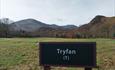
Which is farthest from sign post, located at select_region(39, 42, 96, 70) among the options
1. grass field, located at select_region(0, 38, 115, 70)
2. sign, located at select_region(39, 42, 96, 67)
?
grass field, located at select_region(0, 38, 115, 70)

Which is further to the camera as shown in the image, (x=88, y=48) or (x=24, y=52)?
(x=24, y=52)

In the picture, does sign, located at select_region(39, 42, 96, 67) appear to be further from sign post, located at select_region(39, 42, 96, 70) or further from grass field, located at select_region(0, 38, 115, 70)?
grass field, located at select_region(0, 38, 115, 70)

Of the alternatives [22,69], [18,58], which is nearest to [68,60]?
[22,69]

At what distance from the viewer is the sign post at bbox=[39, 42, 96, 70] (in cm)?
1006

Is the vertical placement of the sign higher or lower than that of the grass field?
higher

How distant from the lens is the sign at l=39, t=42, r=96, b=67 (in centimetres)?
1006

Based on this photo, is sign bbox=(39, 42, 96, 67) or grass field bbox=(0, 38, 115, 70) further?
grass field bbox=(0, 38, 115, 70)

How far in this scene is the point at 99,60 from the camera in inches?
614

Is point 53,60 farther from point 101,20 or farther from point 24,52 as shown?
point 101,20

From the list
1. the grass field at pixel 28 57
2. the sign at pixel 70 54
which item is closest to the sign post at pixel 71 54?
the sign at pixel 70 54

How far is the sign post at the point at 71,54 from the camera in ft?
33.0

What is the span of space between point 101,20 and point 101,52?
8038cm

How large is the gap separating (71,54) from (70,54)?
0.11 feet

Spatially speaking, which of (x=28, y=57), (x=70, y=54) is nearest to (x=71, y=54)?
(x=70, y=54)
